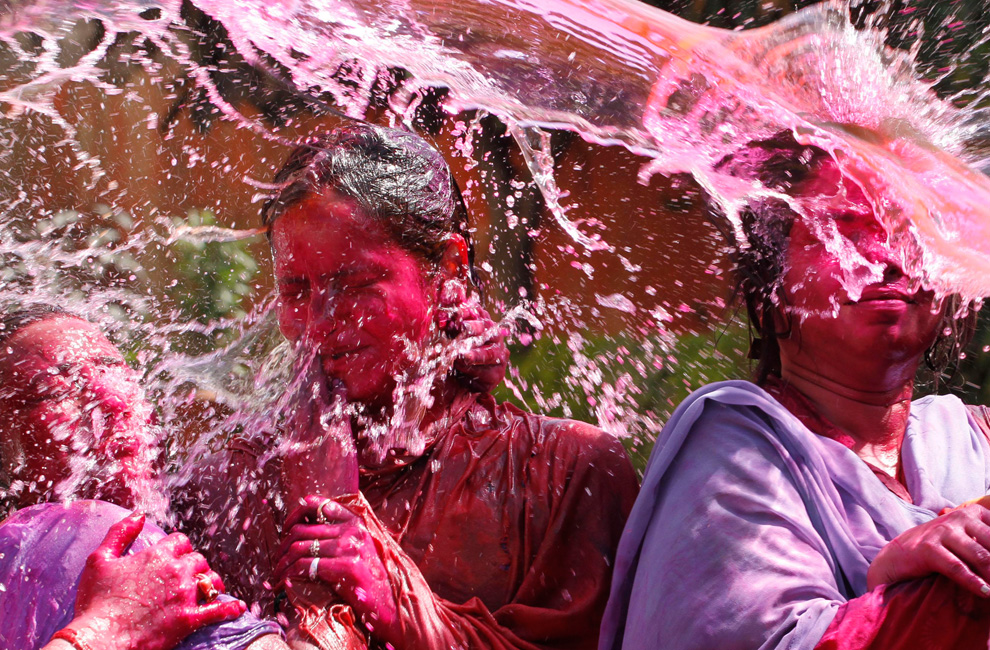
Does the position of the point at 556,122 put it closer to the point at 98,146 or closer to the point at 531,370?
the point at 531,370

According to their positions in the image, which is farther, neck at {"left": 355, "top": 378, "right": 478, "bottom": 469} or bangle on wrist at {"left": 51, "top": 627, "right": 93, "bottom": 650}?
neck at {"left": 355, "top": 378, "right": 478, "bottom": 469}

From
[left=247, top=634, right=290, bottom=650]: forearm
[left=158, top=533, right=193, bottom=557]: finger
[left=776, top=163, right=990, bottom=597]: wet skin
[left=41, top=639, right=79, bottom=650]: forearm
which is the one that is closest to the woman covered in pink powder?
[left=247, top=634, right=290, bottom=650]: forearm

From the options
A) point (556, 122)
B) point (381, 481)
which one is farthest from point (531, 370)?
point (381, 481)

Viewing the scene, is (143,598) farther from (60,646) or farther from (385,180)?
(385,180)

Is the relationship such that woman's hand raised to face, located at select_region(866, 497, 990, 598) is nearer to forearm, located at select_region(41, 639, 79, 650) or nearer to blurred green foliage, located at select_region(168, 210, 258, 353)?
forearm, located at select_region(41, 639, 79, 650)

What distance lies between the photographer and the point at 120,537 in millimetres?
2219

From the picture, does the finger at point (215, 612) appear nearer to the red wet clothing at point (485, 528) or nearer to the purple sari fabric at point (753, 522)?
the red wet clothing at point (485, 528)

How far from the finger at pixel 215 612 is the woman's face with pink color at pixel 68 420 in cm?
70

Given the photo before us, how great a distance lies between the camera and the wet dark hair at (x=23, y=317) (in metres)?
2.90

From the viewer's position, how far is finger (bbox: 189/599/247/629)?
209 centimetres

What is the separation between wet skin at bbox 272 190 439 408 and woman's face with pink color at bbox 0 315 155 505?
587mm

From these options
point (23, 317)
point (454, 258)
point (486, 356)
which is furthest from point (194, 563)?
point (23, 317)

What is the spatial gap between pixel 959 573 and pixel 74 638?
70.8 inches

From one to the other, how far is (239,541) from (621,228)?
314 centimetres
